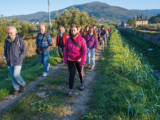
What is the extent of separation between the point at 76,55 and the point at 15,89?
2083mm

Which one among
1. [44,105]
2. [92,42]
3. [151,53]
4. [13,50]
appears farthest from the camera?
[151,53]

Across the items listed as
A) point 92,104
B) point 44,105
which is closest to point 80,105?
point 92,104

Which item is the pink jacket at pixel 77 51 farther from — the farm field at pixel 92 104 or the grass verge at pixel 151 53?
the grass verge at pixel 151 53

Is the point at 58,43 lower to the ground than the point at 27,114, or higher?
higher

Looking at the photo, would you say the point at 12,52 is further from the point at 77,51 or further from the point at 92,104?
the point at 92,104

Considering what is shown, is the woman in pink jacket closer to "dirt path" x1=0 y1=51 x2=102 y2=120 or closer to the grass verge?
"dirt path" x1=0 y1=51 x2=102 y2=120

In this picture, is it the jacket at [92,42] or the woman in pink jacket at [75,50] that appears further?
the jacket at [92,42]

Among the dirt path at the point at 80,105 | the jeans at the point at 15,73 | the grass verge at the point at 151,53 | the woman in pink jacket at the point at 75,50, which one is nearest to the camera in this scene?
the dirt path at the point at 80,105

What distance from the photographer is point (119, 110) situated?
9.96 ft

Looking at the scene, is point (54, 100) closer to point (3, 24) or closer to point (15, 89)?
point (15, 89)

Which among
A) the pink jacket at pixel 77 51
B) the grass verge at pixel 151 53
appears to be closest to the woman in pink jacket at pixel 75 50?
the pink jacket at pixel 77 51

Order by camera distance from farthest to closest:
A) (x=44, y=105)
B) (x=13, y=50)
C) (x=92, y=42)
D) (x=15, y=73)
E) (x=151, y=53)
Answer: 1. (x=151, y=53)
2. (x=92, y=42)
3. (x=15, y=73)
4. (x=13, y=50)
5. (x=44, y=105)

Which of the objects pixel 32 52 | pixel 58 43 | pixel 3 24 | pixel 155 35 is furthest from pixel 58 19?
pixel 58 43

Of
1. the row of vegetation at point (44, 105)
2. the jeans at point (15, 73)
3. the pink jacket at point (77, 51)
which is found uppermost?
the pink jacket at point (77, 51)
